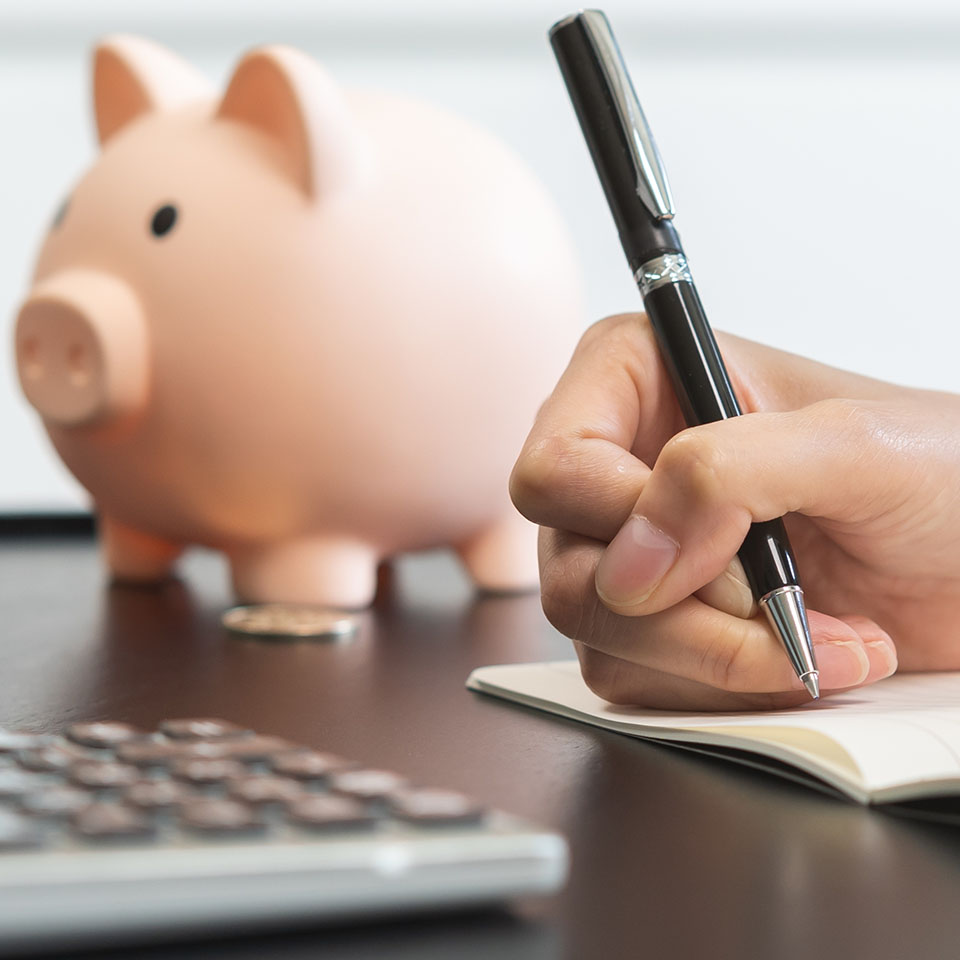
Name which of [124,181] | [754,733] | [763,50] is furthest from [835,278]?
[754,733]

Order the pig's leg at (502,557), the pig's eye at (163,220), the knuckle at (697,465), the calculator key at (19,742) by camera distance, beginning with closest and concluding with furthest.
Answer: the calculator key at (19,742)
the knuckle at (697,465)
the pig's eye at (163,220)
the pig's leg at (502,557)

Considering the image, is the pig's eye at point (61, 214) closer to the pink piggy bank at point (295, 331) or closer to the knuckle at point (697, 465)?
the pink piggy bank at point (295, 331)

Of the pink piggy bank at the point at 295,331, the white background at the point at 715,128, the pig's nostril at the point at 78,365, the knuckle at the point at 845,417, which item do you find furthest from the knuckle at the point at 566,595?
the white background at the point at 715,128

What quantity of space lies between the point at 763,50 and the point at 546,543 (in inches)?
61.9

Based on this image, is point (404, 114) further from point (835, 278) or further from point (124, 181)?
point (835, 278)

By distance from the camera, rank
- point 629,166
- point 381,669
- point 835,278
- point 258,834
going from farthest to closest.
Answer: point 835,278, point 381,669, point 629,166, point 258,834

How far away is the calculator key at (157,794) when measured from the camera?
0.28 m

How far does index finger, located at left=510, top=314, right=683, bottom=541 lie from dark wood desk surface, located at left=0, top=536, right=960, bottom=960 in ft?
0.29

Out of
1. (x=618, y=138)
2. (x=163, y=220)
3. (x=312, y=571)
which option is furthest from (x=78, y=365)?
(x=618, y=138)

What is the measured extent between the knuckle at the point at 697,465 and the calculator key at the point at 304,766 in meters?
0.18

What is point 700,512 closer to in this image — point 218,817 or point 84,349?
point 218,817

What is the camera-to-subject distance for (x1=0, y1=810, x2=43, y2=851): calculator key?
9.9 inches

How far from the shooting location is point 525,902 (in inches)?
11.7

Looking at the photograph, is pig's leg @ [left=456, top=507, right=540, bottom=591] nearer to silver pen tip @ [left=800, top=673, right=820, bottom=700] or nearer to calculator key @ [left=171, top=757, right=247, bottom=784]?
silver pen tip @ [left=800, top=673, right=820, bottom=700]
